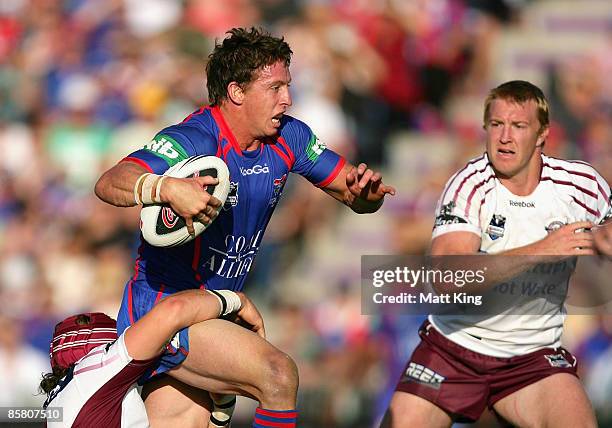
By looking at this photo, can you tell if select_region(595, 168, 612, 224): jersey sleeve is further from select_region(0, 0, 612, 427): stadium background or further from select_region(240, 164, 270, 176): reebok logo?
select_region(0, 0, 612, 427): stadium background

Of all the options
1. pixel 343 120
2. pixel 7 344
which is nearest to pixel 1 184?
pixel 7 344

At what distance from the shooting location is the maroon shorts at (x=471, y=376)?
5270 millimetres

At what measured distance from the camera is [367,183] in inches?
198

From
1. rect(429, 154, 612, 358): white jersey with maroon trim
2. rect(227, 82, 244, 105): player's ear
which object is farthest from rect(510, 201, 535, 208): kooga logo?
rect(227, 82, 244, 105): player's ear

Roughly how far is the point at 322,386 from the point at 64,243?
279 cm

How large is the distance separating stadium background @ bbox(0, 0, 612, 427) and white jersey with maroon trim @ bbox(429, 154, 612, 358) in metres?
3.16

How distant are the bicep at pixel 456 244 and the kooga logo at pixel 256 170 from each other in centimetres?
96

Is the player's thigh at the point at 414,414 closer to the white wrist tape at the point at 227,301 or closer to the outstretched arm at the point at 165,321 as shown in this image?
the white wrist tape at the point at 227,301

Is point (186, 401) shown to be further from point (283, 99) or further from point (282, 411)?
point (283, 99)

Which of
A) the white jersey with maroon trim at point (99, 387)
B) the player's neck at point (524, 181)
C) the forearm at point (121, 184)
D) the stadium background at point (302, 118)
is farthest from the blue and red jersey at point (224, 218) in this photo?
the stadium background at point (302, 118)

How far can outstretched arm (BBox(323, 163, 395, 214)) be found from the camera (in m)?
4.98

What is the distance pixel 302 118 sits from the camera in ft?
31.2

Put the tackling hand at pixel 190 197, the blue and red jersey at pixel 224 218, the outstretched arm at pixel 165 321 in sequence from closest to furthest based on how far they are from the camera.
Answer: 1. the tackling hand at pixel 190 197
2. the outstretched arm at pixel 165 321
3. the blue and red jersey at pixel 224 218

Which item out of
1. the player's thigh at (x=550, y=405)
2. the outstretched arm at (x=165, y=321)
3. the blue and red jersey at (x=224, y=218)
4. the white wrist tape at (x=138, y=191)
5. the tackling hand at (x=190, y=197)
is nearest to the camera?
the tackling hand at (x=190, y=197)
